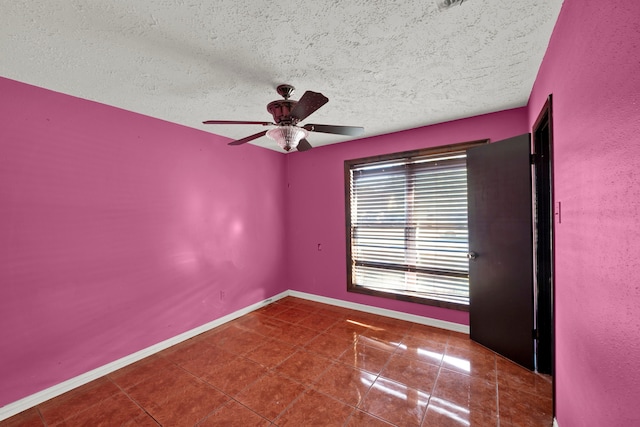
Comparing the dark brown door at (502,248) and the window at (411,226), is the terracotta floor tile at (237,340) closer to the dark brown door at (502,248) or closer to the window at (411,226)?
the window at (411,226)

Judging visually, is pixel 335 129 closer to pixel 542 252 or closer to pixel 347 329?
pixel 542 252

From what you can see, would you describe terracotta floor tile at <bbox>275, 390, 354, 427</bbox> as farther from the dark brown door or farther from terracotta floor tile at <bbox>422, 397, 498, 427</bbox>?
the dark brown door

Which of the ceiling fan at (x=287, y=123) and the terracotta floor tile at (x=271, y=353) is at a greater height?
the ceiling fan at (x=287, y=123)

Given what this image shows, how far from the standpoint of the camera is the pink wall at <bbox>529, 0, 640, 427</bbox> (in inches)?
29.9

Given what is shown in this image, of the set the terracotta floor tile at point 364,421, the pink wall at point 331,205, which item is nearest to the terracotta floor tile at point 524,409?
the terracotta floor tile at point 364,421

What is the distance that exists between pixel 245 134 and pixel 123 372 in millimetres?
2877

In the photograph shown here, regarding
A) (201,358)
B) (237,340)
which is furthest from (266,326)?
(201,358)

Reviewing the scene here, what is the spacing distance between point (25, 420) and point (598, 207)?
3711 mm

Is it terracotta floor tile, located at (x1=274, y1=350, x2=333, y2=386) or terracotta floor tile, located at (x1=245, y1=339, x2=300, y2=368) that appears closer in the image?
terracotta floor tile, located at (x1=274, y1=350, x2=333, y2=386)

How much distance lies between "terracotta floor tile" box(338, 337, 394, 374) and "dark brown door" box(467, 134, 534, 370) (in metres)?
1.03

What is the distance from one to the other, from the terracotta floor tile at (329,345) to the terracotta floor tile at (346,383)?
0.22 metres

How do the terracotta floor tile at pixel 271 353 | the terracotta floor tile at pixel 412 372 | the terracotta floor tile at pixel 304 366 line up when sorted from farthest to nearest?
the terracotta floor tile at pixel 271 353, the terracotta floor tile at pixel 304 366, the terracotta floor tile at pixel 412 372

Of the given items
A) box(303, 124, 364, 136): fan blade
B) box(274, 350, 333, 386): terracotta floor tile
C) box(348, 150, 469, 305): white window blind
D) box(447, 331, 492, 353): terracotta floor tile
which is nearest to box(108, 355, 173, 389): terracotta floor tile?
box(274, 350, 333, 386): terracotta floor tile

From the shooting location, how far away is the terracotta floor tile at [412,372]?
2.10 m
